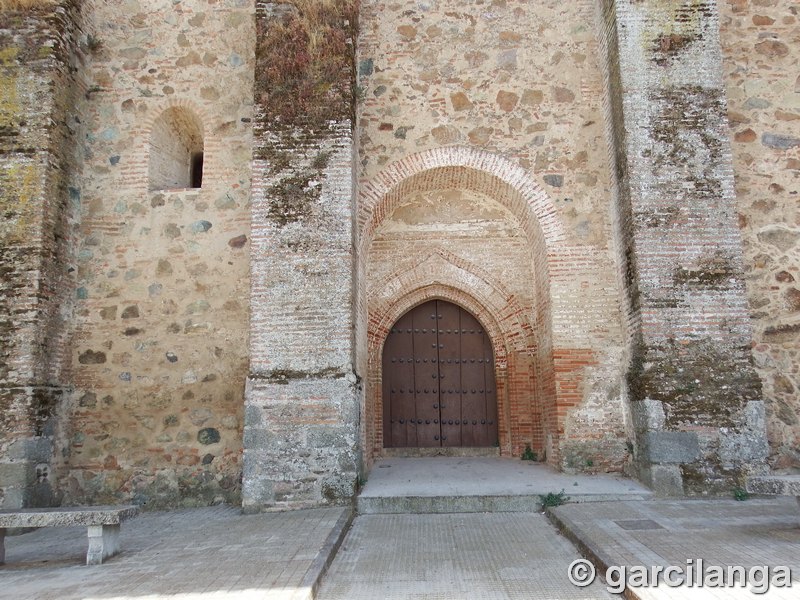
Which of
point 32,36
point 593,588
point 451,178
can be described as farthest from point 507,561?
point 32,36

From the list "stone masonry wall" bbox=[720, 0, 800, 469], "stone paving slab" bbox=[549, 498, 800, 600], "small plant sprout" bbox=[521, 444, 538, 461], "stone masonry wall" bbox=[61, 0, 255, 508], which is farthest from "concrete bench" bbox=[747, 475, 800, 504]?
"stone masonry wall" bbox=[61, 0, 255, 508]

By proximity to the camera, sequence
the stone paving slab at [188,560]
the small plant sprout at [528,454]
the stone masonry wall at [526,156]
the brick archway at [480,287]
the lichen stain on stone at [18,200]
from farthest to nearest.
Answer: the small plant sprout at [528,454] < the brick archway at [480,287] < the stone masonry wall at [526,156] < the lichen stain on stone at [18,200] < the stone paving slab at [188,560]

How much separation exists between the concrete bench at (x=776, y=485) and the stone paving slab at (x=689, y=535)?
29 cm

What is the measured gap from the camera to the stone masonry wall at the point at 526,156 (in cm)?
645

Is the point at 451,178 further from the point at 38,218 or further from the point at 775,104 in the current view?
the point at 38,218

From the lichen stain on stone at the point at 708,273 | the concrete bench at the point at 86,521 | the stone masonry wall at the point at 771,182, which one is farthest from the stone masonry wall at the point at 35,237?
the stone masonry wall at the point at 771,182

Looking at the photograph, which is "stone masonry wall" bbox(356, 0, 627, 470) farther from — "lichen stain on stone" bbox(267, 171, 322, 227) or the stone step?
the stone step

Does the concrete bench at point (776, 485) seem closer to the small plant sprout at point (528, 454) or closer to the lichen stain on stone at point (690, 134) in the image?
the lichen stain on stone at point (690, 134)

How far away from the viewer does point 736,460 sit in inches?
216

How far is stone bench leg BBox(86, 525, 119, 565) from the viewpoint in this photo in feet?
13.5

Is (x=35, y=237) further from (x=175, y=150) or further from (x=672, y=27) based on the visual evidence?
(x=672, y=27)

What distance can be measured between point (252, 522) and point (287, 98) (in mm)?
3993

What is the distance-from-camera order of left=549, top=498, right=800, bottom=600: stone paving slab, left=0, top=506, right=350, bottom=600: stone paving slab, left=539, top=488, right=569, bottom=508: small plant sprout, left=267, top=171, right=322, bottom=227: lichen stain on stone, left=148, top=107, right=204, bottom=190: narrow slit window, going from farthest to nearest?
1. left=148, top=107, right=204, bottom=190: narrow slit window
2. left=267, top=171, right=322, bottom=227: lichen stain on stone
3. left=539, top=488, right=569, bottom=508: small plant sprout
4. left=0, top=506, right=350, bottom=600: stone paving slab
5. left=549, top=498, right=800, bottom=600: stone paving slab

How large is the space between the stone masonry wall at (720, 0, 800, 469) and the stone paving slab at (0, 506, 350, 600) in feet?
14.8
